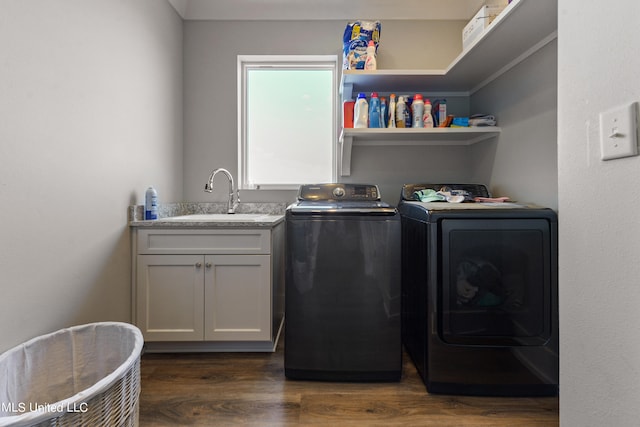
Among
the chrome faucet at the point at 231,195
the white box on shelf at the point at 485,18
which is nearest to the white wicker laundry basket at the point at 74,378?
the chrome faucet at the point at 231,195

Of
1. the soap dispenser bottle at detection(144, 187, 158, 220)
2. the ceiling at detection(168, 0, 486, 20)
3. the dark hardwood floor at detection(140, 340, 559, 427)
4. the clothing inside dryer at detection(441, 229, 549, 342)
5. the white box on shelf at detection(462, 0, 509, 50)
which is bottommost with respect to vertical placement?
the dark hardwood floor at detection(140, 340, 559, 427)

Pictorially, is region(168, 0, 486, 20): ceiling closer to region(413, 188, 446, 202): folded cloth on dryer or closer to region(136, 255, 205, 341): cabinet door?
region(413, 188, 446, 202): folded cloth on dryer

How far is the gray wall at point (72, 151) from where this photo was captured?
3.73ft

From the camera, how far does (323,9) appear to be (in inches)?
95.0

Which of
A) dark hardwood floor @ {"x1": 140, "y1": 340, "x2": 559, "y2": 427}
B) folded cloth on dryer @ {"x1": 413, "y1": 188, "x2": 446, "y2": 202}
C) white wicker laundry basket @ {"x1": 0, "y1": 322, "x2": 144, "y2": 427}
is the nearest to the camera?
white wicker laundry basket @ {"x1": 0, "y1": 322, "x2": 144, "y2": 427}

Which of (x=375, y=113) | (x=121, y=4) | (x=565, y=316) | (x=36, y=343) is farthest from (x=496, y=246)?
(x=121, y=4)

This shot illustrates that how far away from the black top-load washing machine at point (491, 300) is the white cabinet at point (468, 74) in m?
0.84

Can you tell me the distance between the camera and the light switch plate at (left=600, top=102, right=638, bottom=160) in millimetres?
640

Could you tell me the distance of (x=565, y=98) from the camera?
84cm

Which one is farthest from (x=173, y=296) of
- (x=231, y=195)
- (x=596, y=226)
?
(x=596, y=226)

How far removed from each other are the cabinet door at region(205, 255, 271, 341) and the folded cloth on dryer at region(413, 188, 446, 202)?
1.08 meters

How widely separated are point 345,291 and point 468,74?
1.68 meters

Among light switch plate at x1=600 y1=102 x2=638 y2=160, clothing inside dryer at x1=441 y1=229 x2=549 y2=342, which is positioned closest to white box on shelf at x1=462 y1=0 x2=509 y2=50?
clothing inside dryer at x1=441 y1=229 x2=549 y2=342

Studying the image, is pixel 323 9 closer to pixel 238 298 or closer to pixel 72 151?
pixel 72 151
